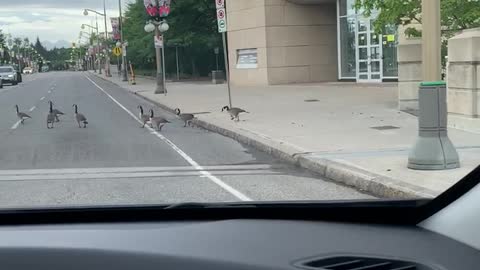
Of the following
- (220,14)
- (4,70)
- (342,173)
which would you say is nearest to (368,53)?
(220,14)

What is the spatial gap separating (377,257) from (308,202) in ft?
2.27

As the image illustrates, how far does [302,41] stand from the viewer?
112 ft

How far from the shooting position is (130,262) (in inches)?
83.6

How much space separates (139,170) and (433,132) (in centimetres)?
450

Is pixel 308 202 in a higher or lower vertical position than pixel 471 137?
higher

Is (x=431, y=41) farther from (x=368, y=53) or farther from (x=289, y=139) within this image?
(x=368, y=53)

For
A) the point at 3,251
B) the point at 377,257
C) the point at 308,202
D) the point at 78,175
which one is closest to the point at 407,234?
the point at 377,257

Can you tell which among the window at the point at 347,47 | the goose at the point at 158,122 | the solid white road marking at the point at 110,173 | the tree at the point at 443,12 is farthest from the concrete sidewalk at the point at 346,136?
the window at the point at 347,47

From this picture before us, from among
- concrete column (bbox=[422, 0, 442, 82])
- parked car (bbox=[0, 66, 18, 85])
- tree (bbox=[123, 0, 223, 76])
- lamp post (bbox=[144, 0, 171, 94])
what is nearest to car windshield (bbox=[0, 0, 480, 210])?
concrete column (bbox=[422, 0, 442, 82])

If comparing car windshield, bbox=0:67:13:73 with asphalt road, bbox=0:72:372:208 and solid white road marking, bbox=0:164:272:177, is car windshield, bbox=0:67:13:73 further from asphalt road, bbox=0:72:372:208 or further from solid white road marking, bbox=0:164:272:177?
solid white road marking, bbox=0:164:272:177

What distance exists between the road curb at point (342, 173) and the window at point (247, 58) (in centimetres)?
2225

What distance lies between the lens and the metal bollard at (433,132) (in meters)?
8.55

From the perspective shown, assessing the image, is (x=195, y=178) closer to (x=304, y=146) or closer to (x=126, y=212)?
(x=304, y=146)

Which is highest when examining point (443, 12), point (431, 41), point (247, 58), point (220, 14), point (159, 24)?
point (159, 24)
